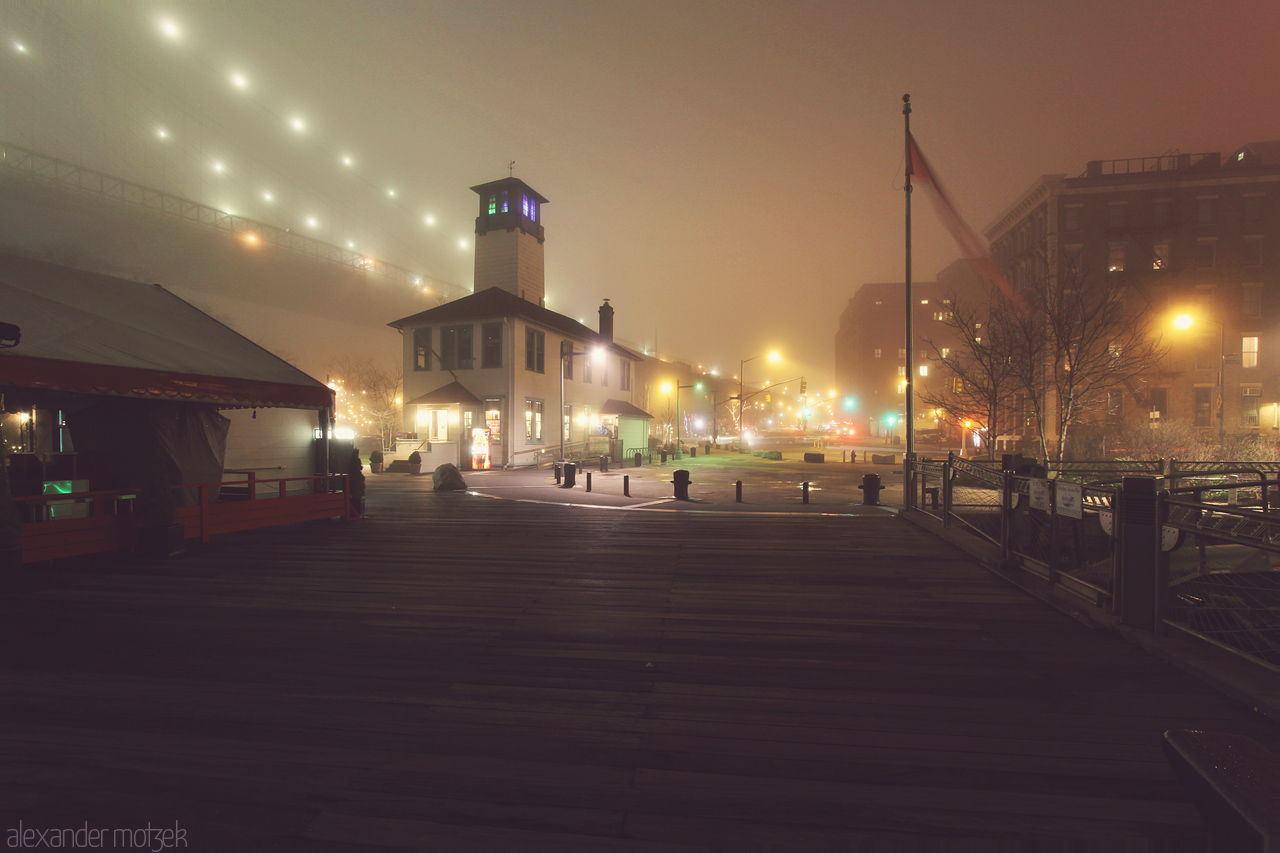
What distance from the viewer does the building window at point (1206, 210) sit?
41688 millimetres

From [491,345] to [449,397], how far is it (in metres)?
3.53

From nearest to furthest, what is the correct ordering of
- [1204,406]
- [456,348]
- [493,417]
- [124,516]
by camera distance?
1. [124,516]
2. [493,417]
3. [456,348]
4. [1204,406]

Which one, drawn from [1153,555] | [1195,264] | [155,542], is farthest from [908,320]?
[1195,264]

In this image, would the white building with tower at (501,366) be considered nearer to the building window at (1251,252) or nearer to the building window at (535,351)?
the building window at (535,351)

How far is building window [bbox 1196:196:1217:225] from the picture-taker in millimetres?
41688

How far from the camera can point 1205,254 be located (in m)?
41.6

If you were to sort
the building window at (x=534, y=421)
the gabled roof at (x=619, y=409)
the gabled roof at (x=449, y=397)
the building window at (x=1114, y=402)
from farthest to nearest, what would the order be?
the gabled roof at (x=619, y=409)
the building window at (x=1114, y=402)
the building window at (x=534, y=421)
the gabled roof at (x=449, y=397)

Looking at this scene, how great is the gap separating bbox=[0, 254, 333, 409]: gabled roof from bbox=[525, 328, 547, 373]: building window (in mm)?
18043

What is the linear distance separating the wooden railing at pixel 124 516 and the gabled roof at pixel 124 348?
1.66m

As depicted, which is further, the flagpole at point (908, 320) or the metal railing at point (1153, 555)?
the flagpole at point (908, 320)

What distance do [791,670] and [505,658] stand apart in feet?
7.70

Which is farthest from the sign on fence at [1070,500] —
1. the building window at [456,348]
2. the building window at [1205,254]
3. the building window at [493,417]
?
the building window at [1205,254]

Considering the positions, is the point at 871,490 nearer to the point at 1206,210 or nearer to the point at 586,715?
the point at 586,715

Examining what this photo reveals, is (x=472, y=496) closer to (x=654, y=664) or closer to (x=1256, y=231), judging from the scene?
(x=654, y=664)
